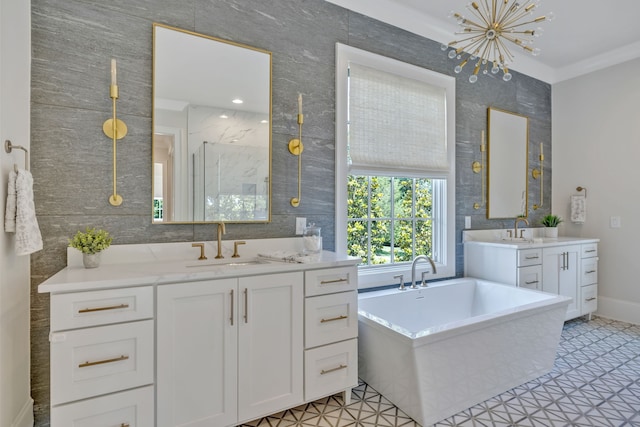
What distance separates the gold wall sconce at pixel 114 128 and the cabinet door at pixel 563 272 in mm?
3576

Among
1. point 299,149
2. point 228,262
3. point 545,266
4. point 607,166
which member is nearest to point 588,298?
point 545,266

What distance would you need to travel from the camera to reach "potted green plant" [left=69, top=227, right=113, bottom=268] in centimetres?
171

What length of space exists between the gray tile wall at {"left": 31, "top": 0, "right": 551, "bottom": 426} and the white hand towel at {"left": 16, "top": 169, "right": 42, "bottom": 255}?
24 centimetres

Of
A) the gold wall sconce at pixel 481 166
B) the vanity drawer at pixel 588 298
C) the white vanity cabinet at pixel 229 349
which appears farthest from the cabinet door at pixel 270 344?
the vanity drawer at pixel 588 298

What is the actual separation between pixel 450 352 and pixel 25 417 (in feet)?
7.24

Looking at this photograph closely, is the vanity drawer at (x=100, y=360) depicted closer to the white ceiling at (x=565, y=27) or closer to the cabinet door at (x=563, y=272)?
the white ceiling at (x=565, y=27)

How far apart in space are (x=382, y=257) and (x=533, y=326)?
125 centimetres

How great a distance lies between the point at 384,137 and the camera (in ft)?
9.61

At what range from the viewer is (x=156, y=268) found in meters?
1.76

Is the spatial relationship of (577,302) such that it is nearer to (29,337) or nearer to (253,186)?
(253,186)

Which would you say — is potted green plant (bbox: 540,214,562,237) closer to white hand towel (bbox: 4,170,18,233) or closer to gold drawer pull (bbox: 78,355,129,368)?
gold drawer pull (bbox: 78,355,129,368)

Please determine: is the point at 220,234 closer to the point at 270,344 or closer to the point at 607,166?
the point at 270,344

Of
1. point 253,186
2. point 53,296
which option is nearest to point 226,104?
point 253,186

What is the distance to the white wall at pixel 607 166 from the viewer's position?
3.67 metres
